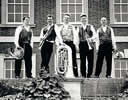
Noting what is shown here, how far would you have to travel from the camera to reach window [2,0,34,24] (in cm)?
2462

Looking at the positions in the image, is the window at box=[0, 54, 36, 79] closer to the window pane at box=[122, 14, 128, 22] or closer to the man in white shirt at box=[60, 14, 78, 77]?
the window pane at box=[122, 14, 128, 22]

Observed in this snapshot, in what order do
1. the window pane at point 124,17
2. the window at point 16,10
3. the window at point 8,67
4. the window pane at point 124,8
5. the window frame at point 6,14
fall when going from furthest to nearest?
the window pane at point 124,8 → the window pane at point 124,17 → the window at point 16,10 → the window frame at point 6,14 → the window at point 8,67

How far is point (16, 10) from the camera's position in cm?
2483

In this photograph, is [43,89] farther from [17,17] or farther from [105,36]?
[17,17]

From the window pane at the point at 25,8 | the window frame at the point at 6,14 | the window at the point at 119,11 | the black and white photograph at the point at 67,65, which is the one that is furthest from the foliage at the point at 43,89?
the window at the point at 119,11

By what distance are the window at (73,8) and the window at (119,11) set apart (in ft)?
3.88

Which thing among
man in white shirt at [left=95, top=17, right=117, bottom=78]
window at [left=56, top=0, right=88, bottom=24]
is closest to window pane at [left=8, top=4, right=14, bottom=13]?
window at [left=56, top=0, right=88, bottom=24]

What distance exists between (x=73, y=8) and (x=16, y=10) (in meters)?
2.47

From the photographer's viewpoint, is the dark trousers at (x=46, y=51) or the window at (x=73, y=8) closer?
the dark trousers at (x=46, y=51)

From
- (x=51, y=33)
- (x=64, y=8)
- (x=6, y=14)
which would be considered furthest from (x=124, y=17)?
(x=51, y=33)

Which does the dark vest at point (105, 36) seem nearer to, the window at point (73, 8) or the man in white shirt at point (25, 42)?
the man in white shirt at point (25, 42)

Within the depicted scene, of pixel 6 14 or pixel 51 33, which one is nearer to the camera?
pixel 51 33

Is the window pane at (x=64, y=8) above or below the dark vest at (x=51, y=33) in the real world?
above

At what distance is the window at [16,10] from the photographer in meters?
24.6
